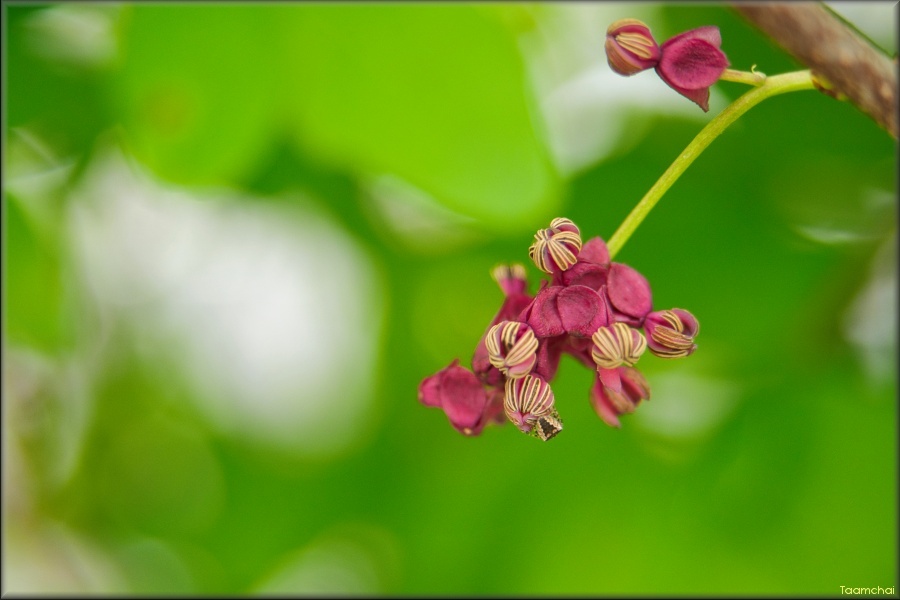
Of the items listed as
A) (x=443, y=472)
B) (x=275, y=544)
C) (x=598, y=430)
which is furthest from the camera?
(x=275, y=544)

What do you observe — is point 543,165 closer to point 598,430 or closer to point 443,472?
point 598,430

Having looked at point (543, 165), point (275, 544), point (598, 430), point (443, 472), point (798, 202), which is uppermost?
point (543, 165)

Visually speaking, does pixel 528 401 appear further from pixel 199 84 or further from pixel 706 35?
pixel 199 84

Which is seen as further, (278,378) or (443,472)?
(278,378)

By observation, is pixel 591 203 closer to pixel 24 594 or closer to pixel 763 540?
pixel 763 540

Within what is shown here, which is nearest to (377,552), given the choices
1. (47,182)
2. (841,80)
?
(47,182)

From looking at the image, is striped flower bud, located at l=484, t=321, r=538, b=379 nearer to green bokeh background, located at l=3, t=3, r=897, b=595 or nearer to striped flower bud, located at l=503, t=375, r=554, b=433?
striped flower bud, located at l=503, t=375, r=554, b=433

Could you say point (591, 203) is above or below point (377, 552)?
above

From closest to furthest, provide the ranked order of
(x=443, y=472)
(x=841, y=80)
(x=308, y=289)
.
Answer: (x=841, y=80) < (x=443, y=472) < (x=308, y=289)

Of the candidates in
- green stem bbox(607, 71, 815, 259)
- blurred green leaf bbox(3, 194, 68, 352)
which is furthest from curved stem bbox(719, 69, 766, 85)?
blurred green leaf bbox(3, 194, 68, 352)
